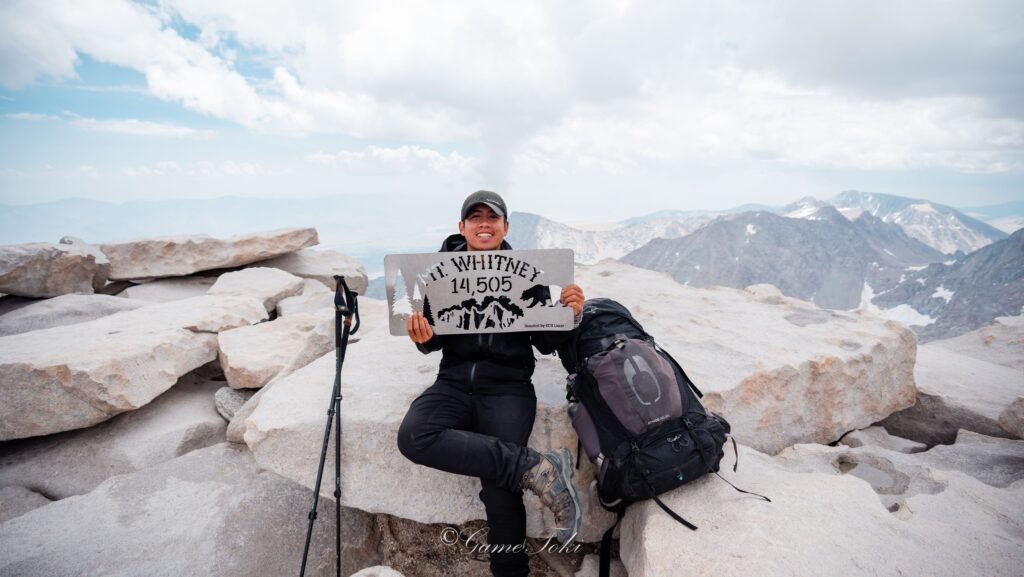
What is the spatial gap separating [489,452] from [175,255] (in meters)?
11.7

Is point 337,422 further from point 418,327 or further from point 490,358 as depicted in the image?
point 490,358

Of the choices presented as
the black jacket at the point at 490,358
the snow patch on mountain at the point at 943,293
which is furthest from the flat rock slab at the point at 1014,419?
the snow patch on mountain at the point at 943,293

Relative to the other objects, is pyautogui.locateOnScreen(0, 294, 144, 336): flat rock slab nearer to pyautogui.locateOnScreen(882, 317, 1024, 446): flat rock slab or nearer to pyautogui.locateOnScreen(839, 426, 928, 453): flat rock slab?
pyautogui.locateOnScreen(839, 426, 928, 453): flat rock slab

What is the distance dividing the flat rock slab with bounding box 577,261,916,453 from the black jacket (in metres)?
2.16

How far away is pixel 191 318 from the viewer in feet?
24.1

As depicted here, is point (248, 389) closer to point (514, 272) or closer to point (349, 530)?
point (349, 530)

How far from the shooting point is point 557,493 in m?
3.71

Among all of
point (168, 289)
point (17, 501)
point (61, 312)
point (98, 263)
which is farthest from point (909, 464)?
point (98, 263)

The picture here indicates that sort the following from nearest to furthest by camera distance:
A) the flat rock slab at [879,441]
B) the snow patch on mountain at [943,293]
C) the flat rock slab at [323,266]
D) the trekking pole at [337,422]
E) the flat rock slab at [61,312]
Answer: the trekking pole at [337,422], the flat rock slab at [879,441], the flat rock slab at [61,312], the flat rock slab at [323,266], the snow patch on mountain at [943,293]

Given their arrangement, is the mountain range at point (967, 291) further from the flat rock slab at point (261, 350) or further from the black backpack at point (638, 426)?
the flat rock slab at point (261, 350)

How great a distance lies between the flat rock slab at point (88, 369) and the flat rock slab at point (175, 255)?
4.76m

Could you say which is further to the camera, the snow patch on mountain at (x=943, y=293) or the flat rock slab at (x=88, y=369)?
the snow patch on mountain at (x=943, y=293)

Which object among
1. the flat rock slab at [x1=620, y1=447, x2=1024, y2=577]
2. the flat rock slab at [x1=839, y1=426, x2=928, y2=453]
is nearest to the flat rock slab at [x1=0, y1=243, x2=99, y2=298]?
the flat rock slab at [x1=620, y1=447, x2=1024, y2=577]

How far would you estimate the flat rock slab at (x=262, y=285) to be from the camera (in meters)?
9.85
